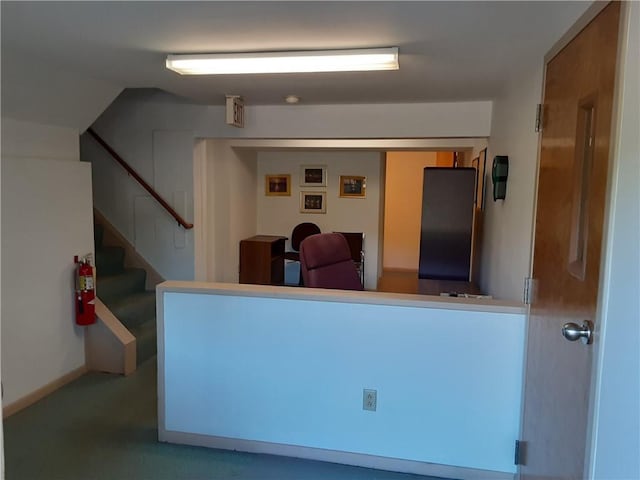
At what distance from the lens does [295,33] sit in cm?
196

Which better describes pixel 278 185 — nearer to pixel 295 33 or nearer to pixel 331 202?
pixel 331 202

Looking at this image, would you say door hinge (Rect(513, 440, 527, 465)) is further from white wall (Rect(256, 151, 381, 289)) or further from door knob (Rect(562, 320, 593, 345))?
white wall (Rect(256, 151, 381, 289))

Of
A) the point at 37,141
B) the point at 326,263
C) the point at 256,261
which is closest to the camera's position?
the point at 37,141

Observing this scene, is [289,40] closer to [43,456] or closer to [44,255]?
[44,255]

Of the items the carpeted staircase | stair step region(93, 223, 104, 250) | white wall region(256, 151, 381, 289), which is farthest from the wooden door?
white wall region(256, 151, 381, 289)

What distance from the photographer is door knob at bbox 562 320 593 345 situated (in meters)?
1.35

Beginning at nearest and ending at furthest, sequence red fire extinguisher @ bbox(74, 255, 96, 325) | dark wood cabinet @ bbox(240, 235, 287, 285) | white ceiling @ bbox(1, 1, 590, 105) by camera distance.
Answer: white ceiling @ bbox(1, 1, 590, 105), red fire extinguisher @ bbox(74, 255, 96, 325), dark wood cabinet @ bbox(240, 235, 287, 285)

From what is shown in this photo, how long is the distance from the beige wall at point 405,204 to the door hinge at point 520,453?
18.2ft

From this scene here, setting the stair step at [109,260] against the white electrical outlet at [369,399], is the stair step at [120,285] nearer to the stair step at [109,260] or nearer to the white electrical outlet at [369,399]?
the stair step at [109,260]

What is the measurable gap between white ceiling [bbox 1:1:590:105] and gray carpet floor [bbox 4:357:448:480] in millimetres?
1987

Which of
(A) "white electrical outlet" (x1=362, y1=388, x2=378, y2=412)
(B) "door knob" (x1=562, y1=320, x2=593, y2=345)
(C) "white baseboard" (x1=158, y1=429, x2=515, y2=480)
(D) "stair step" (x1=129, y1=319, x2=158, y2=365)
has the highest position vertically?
(B) "door knob" (x1=562, y1=320, x2=593, y2=345)

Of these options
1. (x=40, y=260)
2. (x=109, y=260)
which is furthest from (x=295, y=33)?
(x=109, y=260)

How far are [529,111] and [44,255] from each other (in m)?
3.00

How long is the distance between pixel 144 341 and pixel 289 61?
8.23 feet
